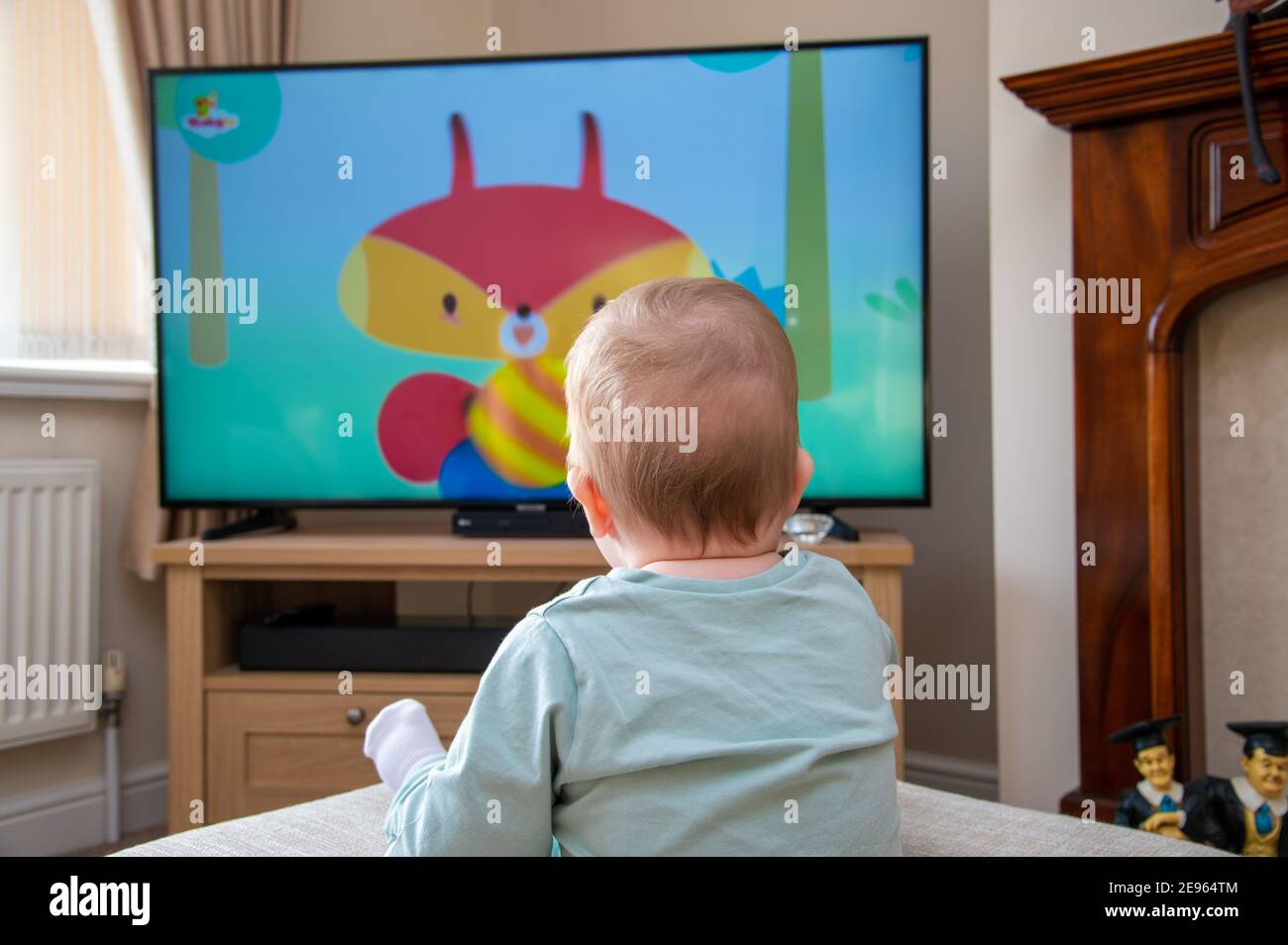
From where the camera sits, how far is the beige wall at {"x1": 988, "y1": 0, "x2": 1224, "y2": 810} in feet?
6.46

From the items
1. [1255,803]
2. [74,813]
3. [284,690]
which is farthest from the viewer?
[74,813]

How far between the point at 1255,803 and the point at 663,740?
3.75 ft

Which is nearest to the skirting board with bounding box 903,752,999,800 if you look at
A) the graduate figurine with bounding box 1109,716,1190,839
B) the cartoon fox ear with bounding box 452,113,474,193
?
the graduate figurine with bounding box 1109,716,1190,839

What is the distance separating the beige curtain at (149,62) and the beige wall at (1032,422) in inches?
63.4

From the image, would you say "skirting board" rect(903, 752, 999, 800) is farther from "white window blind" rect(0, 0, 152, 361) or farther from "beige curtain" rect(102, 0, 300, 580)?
"white window blind" rect(0, 0, 152, 361)

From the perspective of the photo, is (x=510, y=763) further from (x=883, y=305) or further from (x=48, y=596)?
(x=48, y=596)

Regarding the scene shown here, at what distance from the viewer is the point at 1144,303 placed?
1845 mm

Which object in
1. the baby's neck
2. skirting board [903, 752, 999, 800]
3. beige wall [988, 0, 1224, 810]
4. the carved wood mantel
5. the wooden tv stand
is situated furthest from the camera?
skirting board [903, 752, 999, 800]

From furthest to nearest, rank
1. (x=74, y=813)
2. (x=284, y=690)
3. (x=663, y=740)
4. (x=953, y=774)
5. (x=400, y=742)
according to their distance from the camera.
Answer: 1. (x=953, y=774)
2. (x=74, y=813)
3. (x=284, y=690)
4. (x=400, y=742)
5. (x=663, y=740)

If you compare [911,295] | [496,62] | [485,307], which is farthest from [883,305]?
[496,62]

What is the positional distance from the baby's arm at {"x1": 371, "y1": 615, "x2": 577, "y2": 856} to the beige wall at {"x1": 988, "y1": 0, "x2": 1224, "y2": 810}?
1.38 metres

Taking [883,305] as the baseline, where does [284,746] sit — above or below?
below

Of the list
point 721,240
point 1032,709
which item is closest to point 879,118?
point 721,240

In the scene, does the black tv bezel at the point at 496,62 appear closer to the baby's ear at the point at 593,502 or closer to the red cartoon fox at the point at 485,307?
the red cartoon fox at the point at 485,307
